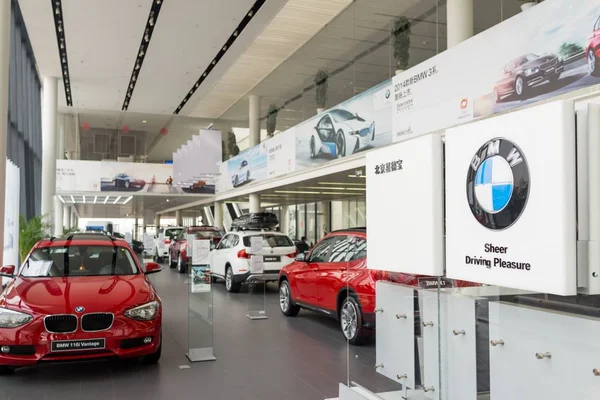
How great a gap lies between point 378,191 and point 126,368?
402cm

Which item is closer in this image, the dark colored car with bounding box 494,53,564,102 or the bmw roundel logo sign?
the bmw roundel logo sign

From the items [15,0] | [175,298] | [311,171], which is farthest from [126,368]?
[15,0]

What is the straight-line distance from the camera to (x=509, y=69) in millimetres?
7375

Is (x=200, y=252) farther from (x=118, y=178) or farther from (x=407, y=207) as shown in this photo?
(x=118, y=178)

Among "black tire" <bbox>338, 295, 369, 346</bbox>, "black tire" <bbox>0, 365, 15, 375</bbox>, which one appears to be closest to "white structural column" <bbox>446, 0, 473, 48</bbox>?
"black tire" <bbox>338, 295, 369, 346</bbox>

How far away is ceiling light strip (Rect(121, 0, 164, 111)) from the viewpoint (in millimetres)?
14009

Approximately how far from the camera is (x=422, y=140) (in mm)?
2828

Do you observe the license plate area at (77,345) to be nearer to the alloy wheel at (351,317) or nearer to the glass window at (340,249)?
the alloy wheel at (351,317)

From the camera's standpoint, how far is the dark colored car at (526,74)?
666 centimetres

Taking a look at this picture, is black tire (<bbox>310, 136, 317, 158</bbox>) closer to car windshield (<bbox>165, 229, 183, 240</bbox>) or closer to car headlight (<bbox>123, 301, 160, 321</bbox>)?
car headlight (<bbox>123, 301, 160, 321</bbox>)

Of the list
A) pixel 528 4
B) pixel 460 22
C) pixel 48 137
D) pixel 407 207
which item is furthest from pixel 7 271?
pixel 48 137

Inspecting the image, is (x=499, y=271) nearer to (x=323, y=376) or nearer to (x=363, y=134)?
(x=323, y=376)

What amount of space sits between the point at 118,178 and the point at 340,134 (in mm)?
15601

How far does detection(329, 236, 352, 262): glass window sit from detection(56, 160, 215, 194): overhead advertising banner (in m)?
17.6
